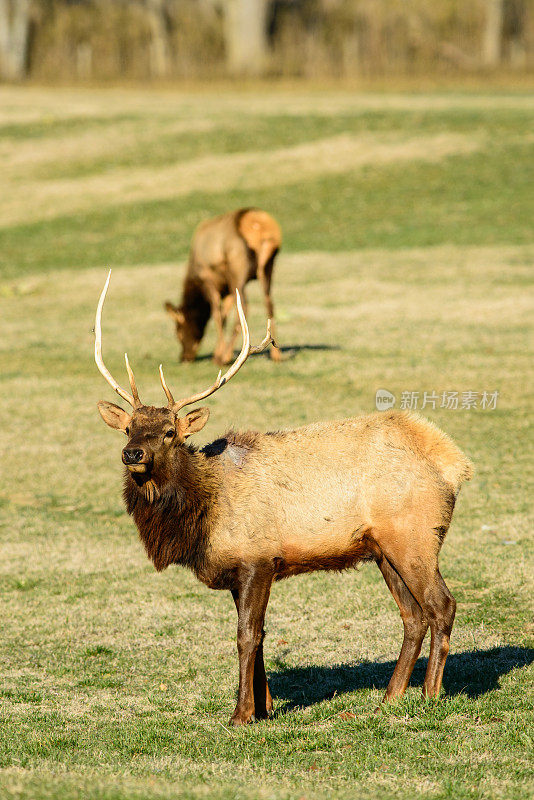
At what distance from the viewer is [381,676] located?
893 cm

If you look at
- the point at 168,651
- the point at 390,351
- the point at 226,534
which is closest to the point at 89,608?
the point at 168,651

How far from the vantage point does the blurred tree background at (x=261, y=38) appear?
191 ft

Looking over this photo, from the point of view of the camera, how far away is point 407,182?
119 ft

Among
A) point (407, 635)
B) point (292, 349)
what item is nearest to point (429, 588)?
point (407, 635)

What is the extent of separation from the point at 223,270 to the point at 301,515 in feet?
41.4

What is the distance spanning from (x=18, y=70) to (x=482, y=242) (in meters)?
38.4

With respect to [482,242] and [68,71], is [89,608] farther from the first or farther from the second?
[68,71]

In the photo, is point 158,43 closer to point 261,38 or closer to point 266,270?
point 261,38

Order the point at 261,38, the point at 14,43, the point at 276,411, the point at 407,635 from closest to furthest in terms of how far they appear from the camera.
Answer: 1. the point at 407,635
2. the point at 276,411
3. the point at 261,38
4. the point at 14,43

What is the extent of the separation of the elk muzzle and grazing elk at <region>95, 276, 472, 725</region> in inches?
0.7

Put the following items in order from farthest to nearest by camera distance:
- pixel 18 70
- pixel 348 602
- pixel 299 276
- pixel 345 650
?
pixel 18 70 → pixel 299 276 → pixel 348 602 → pixel 345 650

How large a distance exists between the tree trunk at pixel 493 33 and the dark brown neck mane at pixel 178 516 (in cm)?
5507

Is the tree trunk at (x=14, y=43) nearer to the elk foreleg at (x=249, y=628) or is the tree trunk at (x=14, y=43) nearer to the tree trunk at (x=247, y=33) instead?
the tree trunk at (x=247, y=33)

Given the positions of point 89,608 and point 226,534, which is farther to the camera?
point 89,608
